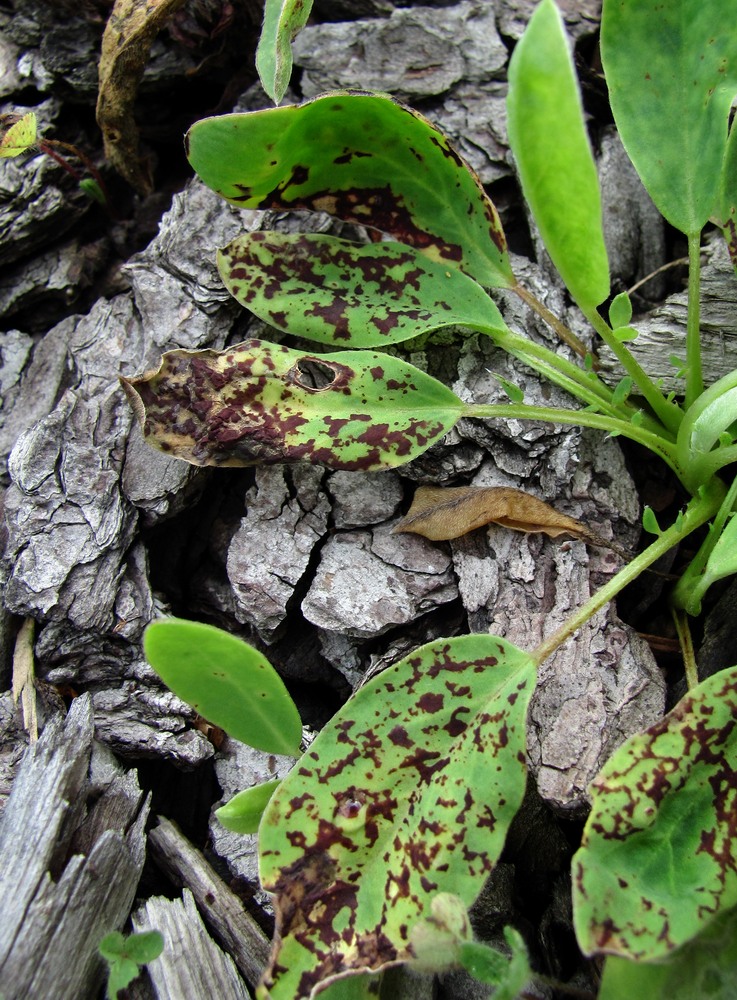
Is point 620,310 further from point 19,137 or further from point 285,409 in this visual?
point 19,137

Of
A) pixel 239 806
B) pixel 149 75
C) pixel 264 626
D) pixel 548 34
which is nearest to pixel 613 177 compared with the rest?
pixel 548 34

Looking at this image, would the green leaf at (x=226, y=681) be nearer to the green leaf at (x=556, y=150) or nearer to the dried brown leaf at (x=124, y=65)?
the green leaf at (x=556, y=150)

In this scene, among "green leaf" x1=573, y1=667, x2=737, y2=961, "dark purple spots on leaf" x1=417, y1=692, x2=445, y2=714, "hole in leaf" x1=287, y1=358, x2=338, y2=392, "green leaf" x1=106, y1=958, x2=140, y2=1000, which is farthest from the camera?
"hole in leaf" x1=287, y1=358, x2=338, y2=392

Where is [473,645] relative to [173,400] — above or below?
below

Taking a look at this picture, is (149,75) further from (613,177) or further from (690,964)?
(690,964)

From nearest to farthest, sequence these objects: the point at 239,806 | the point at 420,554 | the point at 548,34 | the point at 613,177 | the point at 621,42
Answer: the point at 548,34, the point at 239,806, the point at 621,42, the point at 420,554, the point at 613,177

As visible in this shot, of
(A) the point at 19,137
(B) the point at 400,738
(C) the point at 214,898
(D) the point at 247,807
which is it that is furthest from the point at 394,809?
(A) the point at 19,137

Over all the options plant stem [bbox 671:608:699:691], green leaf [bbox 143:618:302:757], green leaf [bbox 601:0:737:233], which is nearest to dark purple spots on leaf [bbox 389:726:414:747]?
green leaf [bbox 143:618:302:757]

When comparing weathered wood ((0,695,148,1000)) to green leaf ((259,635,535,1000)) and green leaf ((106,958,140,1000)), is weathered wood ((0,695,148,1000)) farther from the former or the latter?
green leaf ((259,635,535,1000))
